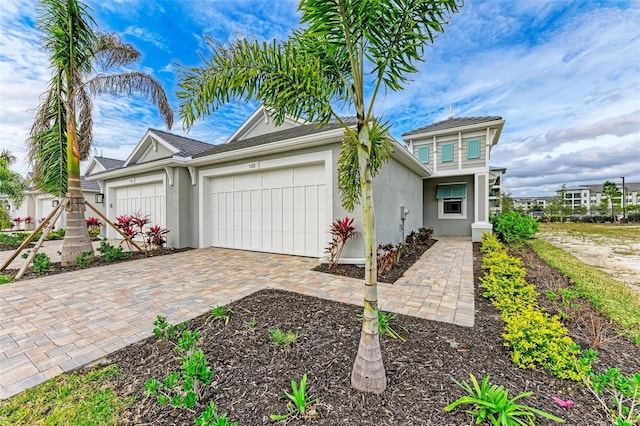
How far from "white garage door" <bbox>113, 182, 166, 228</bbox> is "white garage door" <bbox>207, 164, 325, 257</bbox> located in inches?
91.0

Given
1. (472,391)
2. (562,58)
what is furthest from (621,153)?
(472,391)

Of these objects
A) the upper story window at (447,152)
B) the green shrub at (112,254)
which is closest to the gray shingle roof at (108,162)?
the green shrub at (112,254)

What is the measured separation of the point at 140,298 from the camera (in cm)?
436

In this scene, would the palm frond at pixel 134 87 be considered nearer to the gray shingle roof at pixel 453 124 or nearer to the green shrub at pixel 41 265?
the green shrub at pixel 41 265

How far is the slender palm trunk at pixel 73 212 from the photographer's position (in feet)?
21.3

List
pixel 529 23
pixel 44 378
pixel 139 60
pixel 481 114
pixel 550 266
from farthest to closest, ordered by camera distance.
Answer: pixel 481 114 → pixel 139 60 → pixel 550 266 → pixel 529 23 → pixel 44 378

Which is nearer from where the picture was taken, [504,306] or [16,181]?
[504,306]

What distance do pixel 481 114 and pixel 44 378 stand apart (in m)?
17.0

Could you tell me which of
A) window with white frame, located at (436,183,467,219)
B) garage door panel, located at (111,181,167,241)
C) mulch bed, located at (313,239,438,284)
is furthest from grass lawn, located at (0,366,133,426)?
window with white frame, located at (436,183,467,219)

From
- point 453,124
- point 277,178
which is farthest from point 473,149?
point 277,178

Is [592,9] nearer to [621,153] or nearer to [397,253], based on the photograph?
[397,253]

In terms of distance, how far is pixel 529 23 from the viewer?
615cm

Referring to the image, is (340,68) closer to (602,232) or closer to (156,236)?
(156,236)

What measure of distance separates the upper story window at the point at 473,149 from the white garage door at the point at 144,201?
1333 cm
